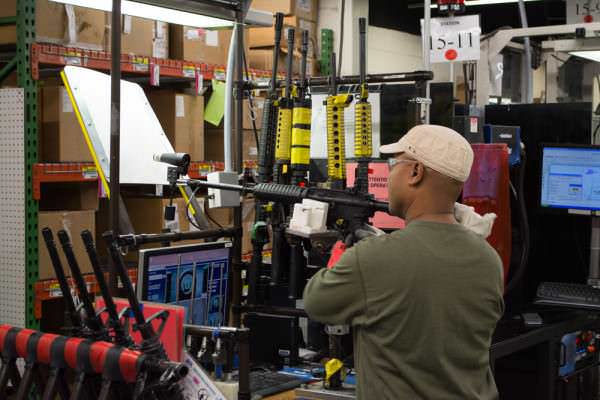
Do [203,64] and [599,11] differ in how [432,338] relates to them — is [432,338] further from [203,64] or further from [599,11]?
[599,11]

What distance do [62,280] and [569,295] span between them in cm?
250

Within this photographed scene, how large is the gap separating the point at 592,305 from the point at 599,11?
17.8ft

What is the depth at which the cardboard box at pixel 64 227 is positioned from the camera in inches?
170

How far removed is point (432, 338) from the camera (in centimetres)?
193

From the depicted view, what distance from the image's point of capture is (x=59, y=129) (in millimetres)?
4441

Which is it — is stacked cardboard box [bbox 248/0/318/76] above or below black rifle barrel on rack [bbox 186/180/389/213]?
above

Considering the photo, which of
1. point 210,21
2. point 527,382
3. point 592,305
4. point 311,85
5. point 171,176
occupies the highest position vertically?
point 210,21

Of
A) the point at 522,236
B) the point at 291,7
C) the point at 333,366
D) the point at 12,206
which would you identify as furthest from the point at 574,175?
the point at 291,7

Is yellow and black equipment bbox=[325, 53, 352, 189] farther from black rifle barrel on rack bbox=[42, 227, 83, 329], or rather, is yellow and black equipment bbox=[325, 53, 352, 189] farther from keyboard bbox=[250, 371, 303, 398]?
black rifle barrel on rack bbox=[42, 227, 83, 329]

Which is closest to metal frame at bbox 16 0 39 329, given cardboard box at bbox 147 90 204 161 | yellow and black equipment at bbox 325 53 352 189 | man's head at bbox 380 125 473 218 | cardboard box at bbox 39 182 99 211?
cardboard box at bbox 39 182 99 211

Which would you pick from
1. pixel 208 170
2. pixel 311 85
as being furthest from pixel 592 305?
pixel 208 170

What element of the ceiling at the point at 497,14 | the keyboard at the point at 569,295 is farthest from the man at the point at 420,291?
the ceiling at the point at 497,14

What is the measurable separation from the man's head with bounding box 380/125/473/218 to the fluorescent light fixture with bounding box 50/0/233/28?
114 centimetres

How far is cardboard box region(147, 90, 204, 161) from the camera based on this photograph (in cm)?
517
